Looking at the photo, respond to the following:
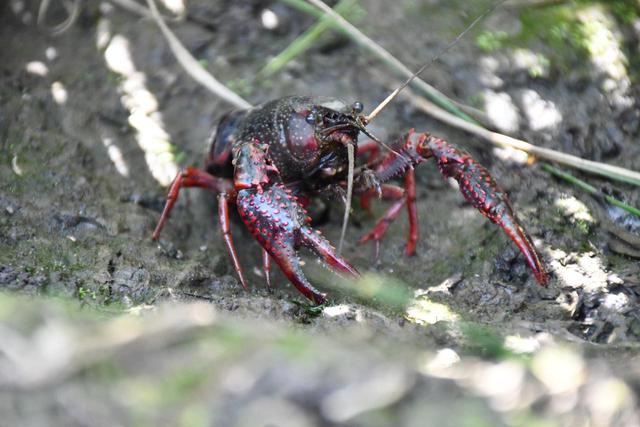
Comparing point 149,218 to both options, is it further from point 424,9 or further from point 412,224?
point 424,9

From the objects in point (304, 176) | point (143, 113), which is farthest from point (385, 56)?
point (143, 113)

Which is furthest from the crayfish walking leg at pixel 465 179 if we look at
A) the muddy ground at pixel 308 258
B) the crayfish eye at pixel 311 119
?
the crayfish eye at pixel 311 119

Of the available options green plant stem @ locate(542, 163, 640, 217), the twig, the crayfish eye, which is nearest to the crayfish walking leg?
the crayfish eye

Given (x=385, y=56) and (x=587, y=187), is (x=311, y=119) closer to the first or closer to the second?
(x=385, y=56)

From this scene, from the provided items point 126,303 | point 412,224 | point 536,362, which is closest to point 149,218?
point 126,303

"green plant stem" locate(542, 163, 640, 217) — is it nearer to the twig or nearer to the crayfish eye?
the crayfish eye

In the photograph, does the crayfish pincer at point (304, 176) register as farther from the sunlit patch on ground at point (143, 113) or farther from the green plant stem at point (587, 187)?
the green plant stem at point (587, 187)
